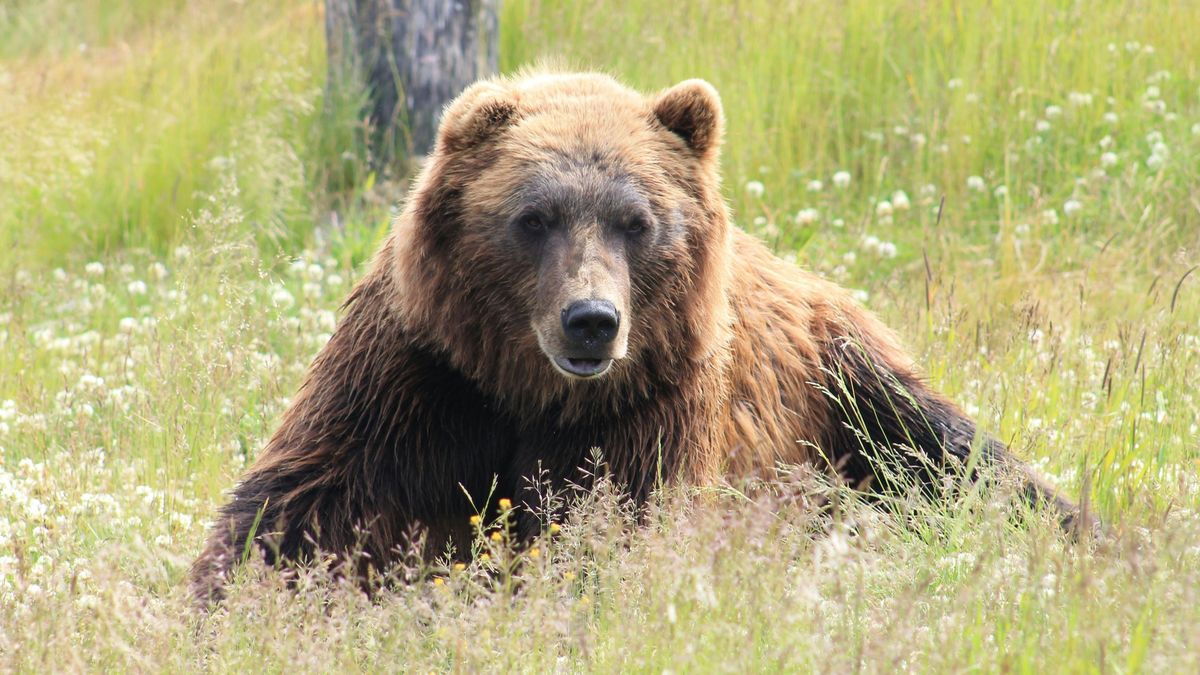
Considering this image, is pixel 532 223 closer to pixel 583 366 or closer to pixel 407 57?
pixel 583 366

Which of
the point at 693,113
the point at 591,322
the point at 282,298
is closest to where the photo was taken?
the point at 591,322

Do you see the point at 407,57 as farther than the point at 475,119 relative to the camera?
Yes

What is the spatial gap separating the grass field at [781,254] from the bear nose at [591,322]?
1.45ft

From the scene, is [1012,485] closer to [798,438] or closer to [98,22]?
[798,438]

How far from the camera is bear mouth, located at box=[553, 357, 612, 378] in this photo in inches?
161

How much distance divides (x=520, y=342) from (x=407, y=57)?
415 centimetres

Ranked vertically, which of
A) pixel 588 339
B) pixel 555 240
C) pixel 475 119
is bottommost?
pixel 588 339

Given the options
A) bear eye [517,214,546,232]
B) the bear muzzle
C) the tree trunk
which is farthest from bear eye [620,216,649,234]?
the tree trunk

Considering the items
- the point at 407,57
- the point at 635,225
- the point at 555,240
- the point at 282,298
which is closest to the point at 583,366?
the point at 555,240

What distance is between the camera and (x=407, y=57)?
8.05 metres

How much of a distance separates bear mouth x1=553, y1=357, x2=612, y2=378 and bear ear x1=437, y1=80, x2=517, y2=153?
80 centimetres

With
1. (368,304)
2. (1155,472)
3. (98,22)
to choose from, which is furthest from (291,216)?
(98,22)

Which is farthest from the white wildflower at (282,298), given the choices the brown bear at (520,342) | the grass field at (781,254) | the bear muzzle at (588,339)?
the bear muzzle at (588,339)

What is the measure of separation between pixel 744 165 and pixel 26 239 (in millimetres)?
3927
